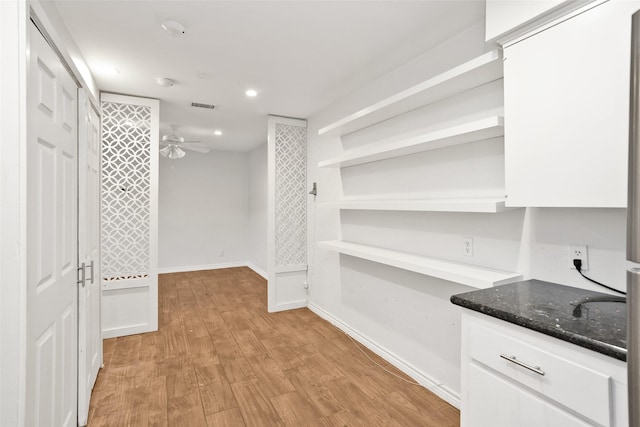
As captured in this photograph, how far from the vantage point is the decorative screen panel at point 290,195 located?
4008 millimetres

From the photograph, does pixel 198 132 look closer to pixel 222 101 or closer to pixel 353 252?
pixel 222 101

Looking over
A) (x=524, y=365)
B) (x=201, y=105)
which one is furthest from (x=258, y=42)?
(x=524, y=365)

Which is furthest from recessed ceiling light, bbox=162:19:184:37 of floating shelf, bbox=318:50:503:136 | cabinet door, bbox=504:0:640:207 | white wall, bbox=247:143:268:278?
white wall, bbox=247:143:268:278

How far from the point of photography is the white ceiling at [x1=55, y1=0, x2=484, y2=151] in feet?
6.06

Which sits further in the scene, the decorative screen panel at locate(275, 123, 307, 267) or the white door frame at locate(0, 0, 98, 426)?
the decorative screen panel at locate(275, 123, 307, 267)

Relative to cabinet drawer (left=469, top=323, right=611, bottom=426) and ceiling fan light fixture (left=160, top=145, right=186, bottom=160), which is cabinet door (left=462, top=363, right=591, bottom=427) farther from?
ceiling fan light fixture (left=160, top=145, right=186, bottom=160)

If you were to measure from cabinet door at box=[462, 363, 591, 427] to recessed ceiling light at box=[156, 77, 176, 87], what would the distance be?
321cm

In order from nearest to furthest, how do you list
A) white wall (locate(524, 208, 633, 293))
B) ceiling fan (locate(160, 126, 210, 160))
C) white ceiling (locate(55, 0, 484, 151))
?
white wall (locate(524, 208, 633, 293)) < white ceiling (locate(55, 0, 484, 151)) < ceiling fan (locate(160, 126, 210, 160))

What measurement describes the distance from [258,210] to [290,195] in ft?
7.68

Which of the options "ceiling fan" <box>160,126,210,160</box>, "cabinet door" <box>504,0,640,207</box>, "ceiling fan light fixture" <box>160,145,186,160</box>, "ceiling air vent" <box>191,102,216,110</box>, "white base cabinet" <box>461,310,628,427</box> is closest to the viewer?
"white base cabinet" <box>461,310,628,427</box>

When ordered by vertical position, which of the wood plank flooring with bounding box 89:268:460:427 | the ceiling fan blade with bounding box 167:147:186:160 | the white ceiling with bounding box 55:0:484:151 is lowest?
the wood plank flooring with bounding box 89:268:460:427

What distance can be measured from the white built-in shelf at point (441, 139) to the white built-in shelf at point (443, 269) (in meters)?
0.80

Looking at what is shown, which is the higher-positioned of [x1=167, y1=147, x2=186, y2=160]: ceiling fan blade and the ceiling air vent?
the ceiling air vent

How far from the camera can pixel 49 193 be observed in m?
1.39
